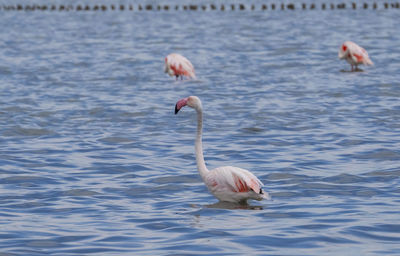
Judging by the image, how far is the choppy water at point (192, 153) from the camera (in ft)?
28.3

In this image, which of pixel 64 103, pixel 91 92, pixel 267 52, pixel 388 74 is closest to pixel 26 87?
pixel 91 92

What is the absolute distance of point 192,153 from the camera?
13.4 metres

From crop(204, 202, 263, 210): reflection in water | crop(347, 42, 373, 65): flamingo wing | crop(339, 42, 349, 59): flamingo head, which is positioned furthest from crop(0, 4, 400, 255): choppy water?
crop(339, 42, 349, 59): flamingo head

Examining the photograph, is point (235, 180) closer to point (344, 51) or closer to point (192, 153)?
point (192, 153)

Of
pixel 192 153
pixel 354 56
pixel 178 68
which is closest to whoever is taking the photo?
pixel 192 153

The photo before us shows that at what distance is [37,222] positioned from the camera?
9273mm

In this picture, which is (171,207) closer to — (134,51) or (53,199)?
(53,199)

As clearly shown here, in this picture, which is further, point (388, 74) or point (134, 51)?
point (134, 51)

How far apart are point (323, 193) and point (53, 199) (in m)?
3.14

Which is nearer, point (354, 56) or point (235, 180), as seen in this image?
point (235, 180)

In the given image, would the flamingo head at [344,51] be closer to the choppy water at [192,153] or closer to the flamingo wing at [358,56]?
the flamingo wing at [358,56]

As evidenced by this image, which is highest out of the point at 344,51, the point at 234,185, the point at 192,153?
the point at 234,185

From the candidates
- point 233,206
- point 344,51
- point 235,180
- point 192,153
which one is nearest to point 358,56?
point 344,51

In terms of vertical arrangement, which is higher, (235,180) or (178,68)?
(235,180)
